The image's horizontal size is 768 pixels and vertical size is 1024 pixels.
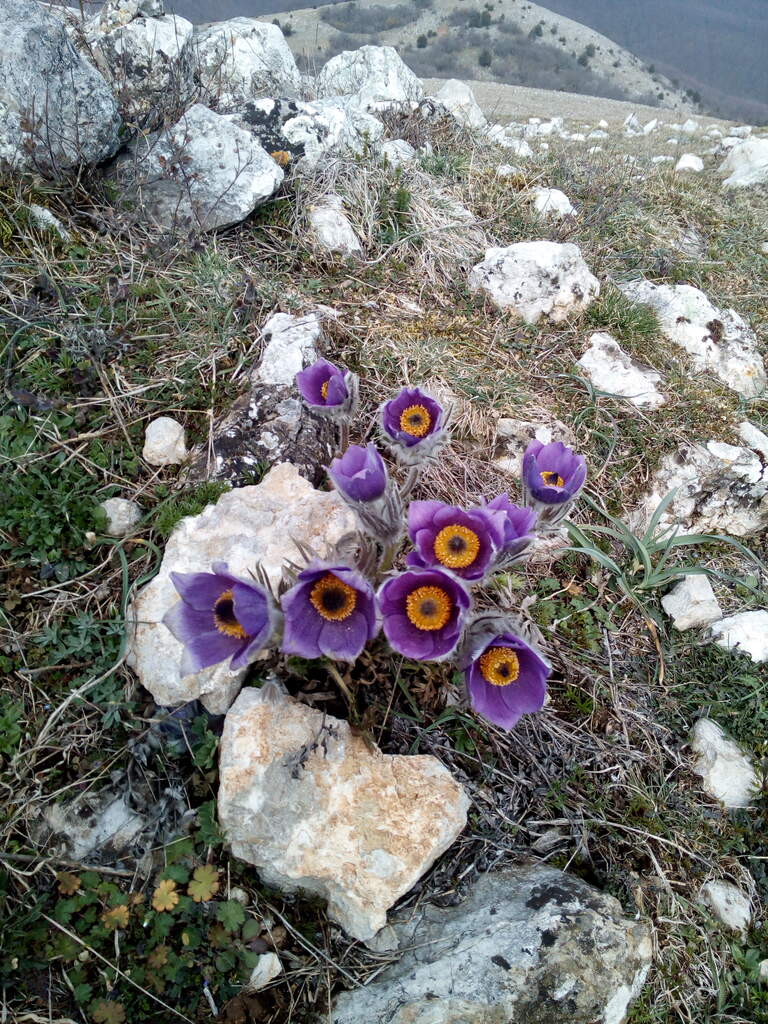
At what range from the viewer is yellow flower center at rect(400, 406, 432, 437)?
210cm

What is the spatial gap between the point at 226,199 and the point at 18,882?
3.25 meters

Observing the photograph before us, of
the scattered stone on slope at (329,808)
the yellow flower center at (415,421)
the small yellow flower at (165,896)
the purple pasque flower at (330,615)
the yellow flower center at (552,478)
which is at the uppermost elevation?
the yellow flower center at (415,421)

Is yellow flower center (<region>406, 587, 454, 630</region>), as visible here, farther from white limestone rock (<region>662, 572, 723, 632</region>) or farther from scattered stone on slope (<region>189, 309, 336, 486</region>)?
white limestone rock (<region>662, 572, 723, 632</region>)

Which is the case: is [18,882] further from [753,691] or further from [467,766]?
[753,691]

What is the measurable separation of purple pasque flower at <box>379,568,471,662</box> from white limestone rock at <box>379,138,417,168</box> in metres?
3.61

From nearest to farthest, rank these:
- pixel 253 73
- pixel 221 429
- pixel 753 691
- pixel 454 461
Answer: pixel 753 691, pixel 221 429, pixel 454 461, pixel 253 73

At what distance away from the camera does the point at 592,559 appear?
2750 mm

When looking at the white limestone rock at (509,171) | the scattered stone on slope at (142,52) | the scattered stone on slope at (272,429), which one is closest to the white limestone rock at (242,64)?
the scattered stone on slope at (142,52)

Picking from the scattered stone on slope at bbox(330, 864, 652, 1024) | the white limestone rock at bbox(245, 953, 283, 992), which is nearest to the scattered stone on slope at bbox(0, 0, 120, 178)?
the white limestone rock at bbox(245, 953, 283, 992)

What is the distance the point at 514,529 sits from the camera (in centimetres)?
185

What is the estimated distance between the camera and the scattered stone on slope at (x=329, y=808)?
178 cm

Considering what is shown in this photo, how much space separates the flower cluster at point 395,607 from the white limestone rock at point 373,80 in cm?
505

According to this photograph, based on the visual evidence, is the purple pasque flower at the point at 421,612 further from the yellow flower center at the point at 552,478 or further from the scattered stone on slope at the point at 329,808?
the yellow flower center at the point at 552,478

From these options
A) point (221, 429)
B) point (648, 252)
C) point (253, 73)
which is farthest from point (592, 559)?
point (253, 73)
